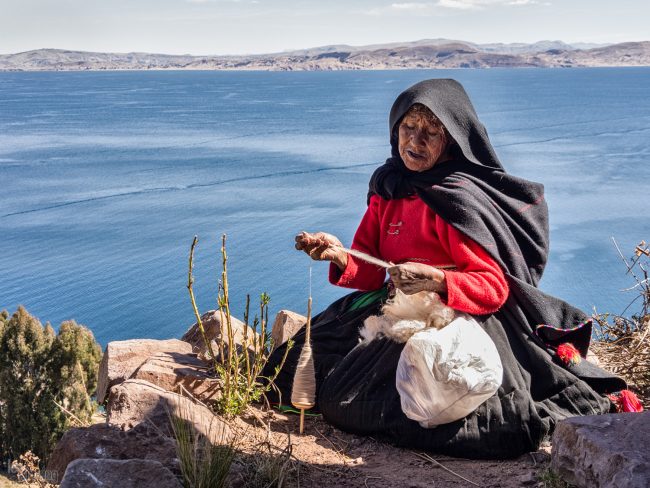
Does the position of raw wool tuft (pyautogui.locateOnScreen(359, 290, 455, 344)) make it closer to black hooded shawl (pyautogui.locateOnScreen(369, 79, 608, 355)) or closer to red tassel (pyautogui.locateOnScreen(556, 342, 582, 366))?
black hooded shawl (pyautogui.locateOnScreen(369, 79, 608, 355))

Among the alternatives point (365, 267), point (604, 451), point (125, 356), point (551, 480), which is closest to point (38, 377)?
point (125, 356)

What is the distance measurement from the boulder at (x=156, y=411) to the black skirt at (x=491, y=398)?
52cm

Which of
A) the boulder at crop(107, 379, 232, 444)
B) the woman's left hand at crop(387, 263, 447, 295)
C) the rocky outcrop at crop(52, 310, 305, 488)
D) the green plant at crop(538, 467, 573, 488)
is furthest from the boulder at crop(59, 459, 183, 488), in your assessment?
the green plant at crop(538, 467, 573, 488)

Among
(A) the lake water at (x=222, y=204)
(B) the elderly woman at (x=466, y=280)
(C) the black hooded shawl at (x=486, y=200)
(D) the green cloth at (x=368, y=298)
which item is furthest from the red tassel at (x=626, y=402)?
(A) the lake water at (x=222, y=204)

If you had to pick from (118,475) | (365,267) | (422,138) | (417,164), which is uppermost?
(422,138)

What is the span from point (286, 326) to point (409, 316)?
4.65 feet

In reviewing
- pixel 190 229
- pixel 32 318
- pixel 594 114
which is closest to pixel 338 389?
pixel 32 318

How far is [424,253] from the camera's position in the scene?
3457 millimetres

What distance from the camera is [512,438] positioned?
3.19 meters

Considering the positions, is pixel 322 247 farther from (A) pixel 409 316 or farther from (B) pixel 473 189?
(B) pixel 473 189

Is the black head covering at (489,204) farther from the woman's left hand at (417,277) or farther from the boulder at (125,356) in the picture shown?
the boulder at (125,356)

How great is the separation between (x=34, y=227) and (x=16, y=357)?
7724 millimetres

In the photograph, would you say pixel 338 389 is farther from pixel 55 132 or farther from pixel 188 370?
pixel 55 132

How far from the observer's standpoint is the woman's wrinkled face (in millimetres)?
3393
